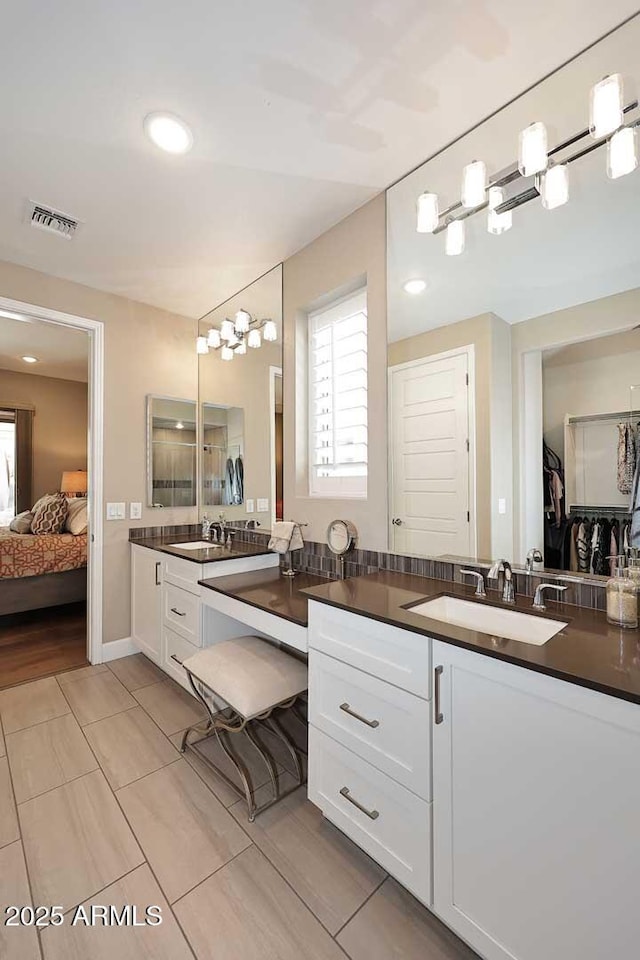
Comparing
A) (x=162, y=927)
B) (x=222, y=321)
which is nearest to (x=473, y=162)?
(x=222, y=321)

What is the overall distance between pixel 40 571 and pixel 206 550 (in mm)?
2005

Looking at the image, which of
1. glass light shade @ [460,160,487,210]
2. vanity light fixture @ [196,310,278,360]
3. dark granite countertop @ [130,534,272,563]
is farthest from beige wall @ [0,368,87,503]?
glass light shade @ [460,160,487,210]

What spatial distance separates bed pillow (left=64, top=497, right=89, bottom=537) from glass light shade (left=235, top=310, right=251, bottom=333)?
8.25 ft

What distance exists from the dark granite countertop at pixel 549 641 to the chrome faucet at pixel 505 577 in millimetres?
32

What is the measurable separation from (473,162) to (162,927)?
2743mm

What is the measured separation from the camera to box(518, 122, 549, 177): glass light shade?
134 cm

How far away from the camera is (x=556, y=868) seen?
879mm

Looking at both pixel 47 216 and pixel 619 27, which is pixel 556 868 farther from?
pixel 47 216

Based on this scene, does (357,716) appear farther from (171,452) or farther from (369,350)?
(171,452)

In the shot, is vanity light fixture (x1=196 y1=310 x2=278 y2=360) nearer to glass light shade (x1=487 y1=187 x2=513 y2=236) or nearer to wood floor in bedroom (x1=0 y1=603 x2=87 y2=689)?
glass light shade (x1=487 y1=187 x2=513 y2=236)

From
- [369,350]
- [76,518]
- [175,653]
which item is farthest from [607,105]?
[76,518]

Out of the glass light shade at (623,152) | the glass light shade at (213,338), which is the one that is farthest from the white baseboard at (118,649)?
the glass light shade at (623,152)

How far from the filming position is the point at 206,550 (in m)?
2.55

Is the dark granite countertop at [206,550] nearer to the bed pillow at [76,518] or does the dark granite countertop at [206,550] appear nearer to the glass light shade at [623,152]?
the bed pillow at [76,518]
